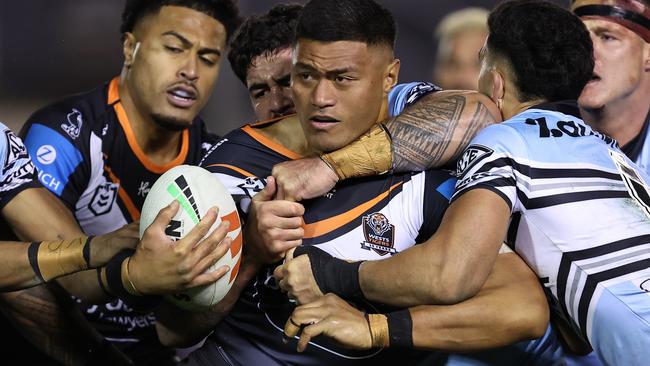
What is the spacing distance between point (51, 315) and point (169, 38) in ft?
4.62

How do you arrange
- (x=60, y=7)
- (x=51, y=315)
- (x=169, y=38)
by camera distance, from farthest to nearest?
(x=60, y=7) → (x=169, y=38) → (x=51, y=315)

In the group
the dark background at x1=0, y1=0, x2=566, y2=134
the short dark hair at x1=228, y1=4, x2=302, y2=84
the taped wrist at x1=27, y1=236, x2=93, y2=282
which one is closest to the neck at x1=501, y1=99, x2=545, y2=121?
the short dark hair at x1=228, y1=4, x2=302, y2=84

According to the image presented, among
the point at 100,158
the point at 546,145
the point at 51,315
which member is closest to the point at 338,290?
the point at 546,145

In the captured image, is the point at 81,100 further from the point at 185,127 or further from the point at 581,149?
the point at 581,149

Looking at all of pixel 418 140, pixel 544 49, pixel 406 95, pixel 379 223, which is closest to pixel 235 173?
pixel 379 223

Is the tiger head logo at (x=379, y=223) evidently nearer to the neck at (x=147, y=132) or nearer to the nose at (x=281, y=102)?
the nose at (x=281, y=102)

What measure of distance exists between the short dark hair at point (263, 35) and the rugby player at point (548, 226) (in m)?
1.26

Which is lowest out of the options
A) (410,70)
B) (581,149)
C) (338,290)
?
(410,70)

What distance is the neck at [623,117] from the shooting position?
412cm

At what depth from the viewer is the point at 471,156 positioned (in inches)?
110

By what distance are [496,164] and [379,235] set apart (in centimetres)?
48

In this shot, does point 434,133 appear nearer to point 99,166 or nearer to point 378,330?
Result: point 378,330

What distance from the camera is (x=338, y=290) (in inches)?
110

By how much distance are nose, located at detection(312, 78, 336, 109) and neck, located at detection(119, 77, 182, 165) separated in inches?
60.0
